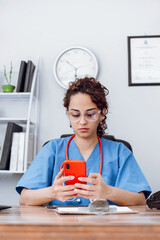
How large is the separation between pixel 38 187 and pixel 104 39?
65.4 inches

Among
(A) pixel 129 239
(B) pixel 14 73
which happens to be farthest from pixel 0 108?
(A) pixel 129 239

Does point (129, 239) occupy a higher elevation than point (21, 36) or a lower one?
lower

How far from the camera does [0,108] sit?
2.60 meters

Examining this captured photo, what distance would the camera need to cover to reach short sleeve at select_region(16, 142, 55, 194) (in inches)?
50.9

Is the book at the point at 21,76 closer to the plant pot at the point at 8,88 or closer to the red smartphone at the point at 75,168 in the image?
the plant pot at the point at 8,88

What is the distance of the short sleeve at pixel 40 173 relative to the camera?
4.25 ft

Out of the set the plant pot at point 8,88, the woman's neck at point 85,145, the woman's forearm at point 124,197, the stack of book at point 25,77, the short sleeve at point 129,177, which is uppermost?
the stack of book at point 25,77

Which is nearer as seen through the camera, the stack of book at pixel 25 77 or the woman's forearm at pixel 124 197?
the woman's forearm at pixel 124 197

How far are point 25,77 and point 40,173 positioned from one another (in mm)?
1255

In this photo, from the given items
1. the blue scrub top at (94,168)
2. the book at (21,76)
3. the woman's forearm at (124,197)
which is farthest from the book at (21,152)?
the woman's forearm at (124,197)

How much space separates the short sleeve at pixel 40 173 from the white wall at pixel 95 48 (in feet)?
3.69

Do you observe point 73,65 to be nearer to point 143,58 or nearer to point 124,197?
point 143,58

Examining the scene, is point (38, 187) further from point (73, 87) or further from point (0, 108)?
point (0, 108)

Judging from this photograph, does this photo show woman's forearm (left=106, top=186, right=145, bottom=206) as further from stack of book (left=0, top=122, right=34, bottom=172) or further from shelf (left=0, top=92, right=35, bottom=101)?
shelf (left=0, top=92, right=35, bottom=101)
